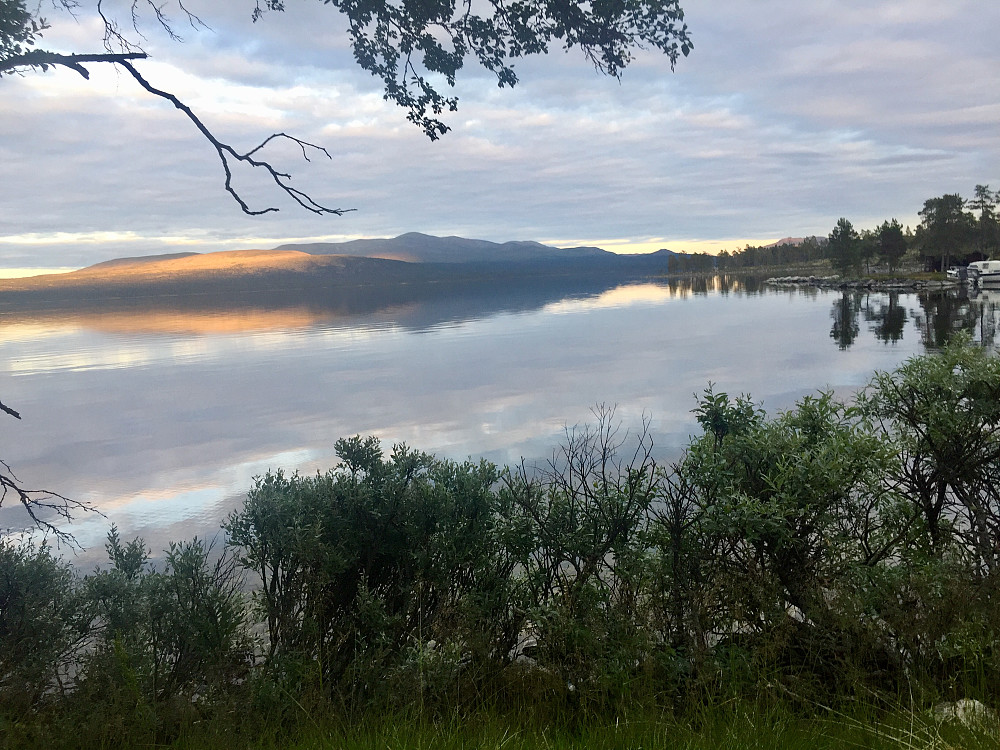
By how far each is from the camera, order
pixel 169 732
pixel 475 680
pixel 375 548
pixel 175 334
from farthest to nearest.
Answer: pixel 175 334 < pixel 375 548 < pixel 475 680 < pixel 169 732

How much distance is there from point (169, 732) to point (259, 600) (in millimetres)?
1550

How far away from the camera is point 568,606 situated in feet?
20.2

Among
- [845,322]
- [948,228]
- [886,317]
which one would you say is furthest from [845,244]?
[845,322]

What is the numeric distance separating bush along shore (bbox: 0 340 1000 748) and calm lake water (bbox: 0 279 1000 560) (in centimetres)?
186

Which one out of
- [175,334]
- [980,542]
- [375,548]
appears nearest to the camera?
[980,542]

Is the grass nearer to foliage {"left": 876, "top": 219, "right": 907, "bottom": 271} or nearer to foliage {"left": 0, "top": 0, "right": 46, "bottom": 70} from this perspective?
foliage {"left": 0, "top": 0, "right": 46, "bottom": 70}

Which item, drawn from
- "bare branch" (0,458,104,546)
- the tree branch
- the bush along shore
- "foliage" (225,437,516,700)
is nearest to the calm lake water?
"bare branch" (0,458,104,546)

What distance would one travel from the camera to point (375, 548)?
6988 mm

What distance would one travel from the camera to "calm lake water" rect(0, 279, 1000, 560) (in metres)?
18.2

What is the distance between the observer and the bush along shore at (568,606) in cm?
510

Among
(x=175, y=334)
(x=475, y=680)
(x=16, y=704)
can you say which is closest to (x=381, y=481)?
(x=475, y=680)

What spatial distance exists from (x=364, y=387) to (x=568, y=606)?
2444cm

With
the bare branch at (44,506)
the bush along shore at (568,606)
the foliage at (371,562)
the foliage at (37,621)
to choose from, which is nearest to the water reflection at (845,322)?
the bush along shore at (568,606)

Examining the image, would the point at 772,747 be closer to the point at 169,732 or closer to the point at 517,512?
the point at 517,512
